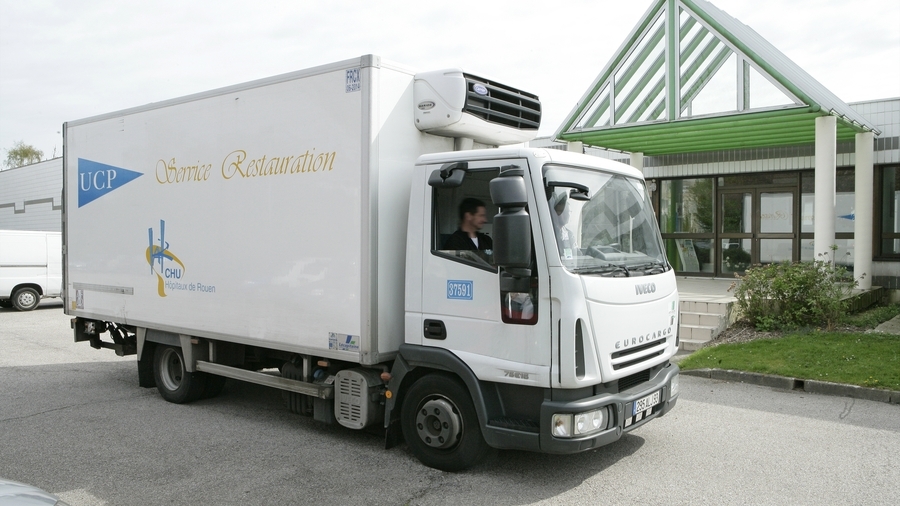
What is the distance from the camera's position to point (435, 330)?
5219 mm

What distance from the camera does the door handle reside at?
518 centimetres

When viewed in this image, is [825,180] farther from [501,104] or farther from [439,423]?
[439,423]

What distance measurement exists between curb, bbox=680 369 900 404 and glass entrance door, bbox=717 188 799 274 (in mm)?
7654

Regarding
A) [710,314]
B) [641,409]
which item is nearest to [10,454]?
[641,409]

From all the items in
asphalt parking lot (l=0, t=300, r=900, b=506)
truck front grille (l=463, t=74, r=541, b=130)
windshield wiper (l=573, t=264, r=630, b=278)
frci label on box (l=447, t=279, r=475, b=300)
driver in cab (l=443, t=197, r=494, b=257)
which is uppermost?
truck front grille (l=463, t=74, r=541, b=130)

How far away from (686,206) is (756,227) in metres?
1.77

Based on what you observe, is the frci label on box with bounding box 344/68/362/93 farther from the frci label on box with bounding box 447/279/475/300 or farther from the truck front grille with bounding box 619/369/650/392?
the truck front grille with bounding box 619/369/650/392

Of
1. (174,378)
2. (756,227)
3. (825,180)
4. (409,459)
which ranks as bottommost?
(409,459)

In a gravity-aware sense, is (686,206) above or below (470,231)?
above

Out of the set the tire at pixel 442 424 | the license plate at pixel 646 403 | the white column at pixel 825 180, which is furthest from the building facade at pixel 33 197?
the license plate at pixel 646 403

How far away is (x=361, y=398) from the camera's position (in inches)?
222

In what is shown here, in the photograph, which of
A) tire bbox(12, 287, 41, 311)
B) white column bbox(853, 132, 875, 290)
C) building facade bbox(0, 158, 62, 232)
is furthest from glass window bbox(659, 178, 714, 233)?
building facade bbox(0, 158, 62, 232)

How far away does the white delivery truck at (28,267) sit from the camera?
59.2 ft

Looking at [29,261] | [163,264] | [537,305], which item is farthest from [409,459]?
[29,261]
